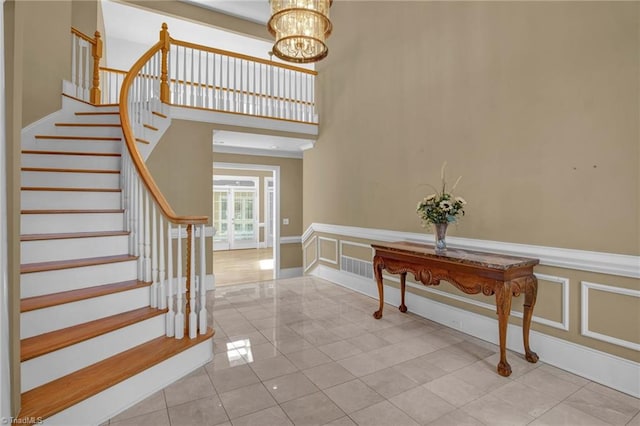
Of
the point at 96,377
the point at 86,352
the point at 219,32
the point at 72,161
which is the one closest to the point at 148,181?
the point at 86,352

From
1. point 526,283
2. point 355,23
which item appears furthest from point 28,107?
point 526,283

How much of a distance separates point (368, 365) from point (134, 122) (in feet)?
12.7

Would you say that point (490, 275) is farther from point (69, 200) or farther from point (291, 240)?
point (291, 240)

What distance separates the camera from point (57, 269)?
2.35 metres

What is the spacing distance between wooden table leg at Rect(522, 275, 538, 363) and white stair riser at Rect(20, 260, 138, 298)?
10.6 feet

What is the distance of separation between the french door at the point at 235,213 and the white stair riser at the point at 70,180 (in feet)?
26.1

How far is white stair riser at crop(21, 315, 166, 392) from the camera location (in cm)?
185

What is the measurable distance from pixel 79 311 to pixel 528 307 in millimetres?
3351

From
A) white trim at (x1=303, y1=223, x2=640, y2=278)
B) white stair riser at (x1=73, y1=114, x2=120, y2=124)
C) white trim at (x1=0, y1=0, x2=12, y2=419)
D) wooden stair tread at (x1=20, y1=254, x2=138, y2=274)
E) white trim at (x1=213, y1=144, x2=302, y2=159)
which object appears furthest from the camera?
white trim at (x1=213, y1=144, x2=302, y2=159)

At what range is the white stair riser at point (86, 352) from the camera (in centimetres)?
185

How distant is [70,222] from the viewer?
9.48 feet

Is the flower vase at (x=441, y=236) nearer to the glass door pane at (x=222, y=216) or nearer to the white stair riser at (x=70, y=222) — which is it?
the white stair riser at (x=70, y=222)

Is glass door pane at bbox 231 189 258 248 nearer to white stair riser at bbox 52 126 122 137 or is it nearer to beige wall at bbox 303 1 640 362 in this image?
white stair riser at bbox 52 126 122 137

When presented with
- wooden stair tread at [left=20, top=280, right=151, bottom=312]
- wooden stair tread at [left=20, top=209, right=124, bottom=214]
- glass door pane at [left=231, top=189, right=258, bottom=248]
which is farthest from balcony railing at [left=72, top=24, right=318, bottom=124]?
glass door pane at [left=231, top=189, right=258, bottom=248]
